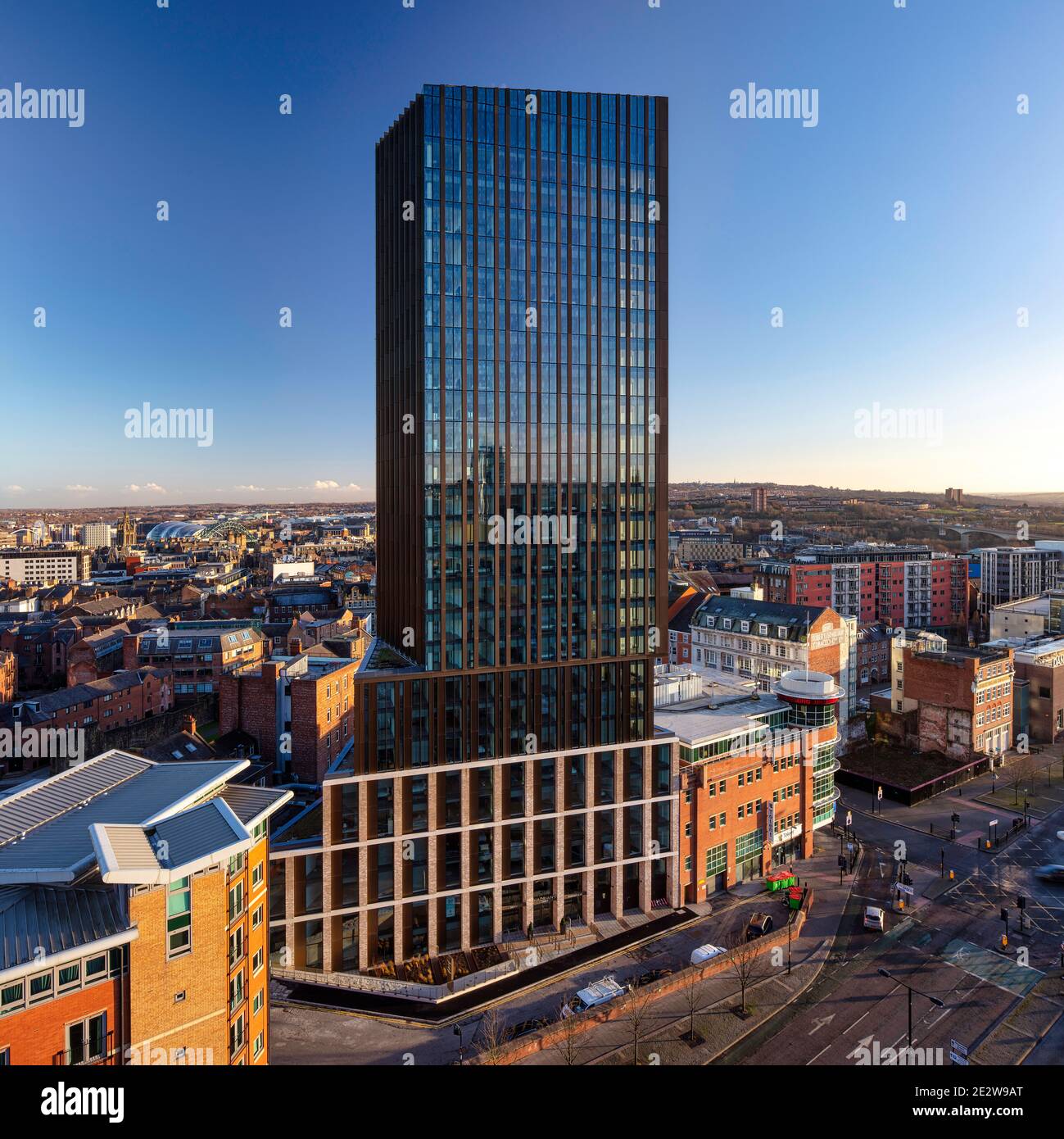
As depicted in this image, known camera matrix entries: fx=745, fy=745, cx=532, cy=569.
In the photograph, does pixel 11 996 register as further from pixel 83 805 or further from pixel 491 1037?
pixel 491 1037

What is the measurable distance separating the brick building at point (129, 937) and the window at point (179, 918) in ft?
0.08

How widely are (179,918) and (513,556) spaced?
2362 centimetres

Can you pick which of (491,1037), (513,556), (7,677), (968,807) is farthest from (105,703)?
(968,807)

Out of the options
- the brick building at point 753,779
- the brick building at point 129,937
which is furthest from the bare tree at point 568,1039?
the brick building at point 753,779

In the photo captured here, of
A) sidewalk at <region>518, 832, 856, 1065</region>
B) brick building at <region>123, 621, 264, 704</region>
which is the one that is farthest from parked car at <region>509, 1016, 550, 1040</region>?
brick building at <region>123, 621, 264, 704</region>

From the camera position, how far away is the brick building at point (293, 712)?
57.5m

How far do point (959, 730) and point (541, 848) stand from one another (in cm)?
4290

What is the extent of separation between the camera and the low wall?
29391 mm

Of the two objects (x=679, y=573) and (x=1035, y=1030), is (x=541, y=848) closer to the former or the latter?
(x=1035, y=1030)

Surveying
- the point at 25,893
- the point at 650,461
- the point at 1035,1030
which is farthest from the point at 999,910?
the point at 25,893

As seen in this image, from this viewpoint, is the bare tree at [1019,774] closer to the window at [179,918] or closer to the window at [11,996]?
the window at [179,918]

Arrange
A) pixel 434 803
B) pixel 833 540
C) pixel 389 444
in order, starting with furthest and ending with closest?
pixel 833 540 < pixel 389 444 < pixel 434 803

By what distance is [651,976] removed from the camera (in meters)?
35.3

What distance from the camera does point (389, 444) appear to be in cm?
4462
